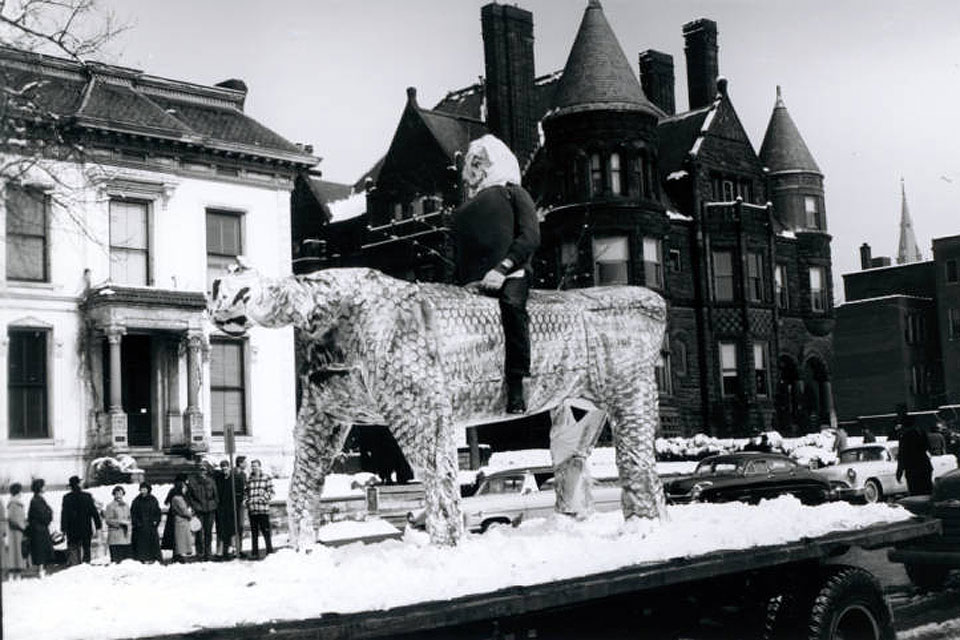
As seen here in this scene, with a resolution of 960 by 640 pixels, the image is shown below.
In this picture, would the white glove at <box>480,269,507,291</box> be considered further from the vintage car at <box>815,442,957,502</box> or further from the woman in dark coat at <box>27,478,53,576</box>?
the vintage car at <box>815,442,957,502</box>

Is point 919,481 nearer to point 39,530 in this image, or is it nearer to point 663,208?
point 39,530

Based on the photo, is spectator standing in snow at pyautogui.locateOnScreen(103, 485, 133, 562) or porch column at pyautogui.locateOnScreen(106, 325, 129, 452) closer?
spectator standing in snow at pyautogui.locateOnScreen(103, 485, 133, 562)

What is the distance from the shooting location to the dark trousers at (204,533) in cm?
1355

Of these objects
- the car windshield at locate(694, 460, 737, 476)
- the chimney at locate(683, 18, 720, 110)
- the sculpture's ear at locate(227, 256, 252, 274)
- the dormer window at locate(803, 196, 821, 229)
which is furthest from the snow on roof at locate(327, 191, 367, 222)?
the sculpture's ear at locate(227, 256, 252, 274)

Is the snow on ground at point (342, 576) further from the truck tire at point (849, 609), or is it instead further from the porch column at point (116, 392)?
the porch column at point (116, 392)

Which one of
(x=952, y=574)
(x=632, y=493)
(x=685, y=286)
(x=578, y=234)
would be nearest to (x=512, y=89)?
(x=578, y=234)

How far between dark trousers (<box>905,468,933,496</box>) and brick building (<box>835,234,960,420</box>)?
26.5 metres

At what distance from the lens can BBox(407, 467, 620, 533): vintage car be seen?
1487 cm

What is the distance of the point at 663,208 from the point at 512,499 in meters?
18.1

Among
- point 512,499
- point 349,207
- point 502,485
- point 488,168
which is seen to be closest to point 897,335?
point 349,207

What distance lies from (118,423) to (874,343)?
107 feet

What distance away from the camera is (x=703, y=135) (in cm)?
3394

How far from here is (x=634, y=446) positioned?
16.4ft

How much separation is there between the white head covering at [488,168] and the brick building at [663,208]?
23.6 meters
